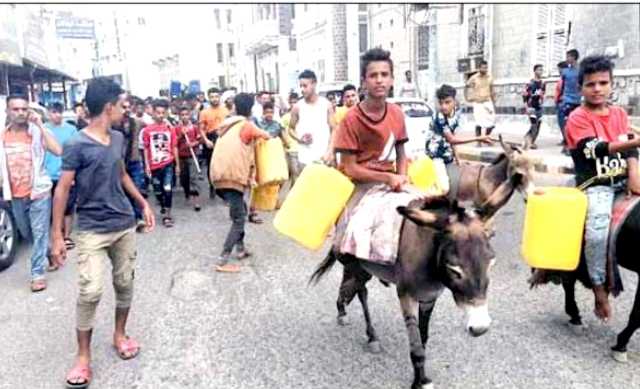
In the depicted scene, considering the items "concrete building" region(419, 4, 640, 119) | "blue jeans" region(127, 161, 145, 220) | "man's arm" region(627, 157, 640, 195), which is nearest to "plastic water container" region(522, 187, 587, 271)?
"man's arm" region(627, 157, 640, 195)

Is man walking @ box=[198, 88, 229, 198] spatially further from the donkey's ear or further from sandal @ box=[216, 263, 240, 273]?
the donkey's ear

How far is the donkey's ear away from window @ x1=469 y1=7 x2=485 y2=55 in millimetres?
15698

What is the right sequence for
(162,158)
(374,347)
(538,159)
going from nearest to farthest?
1. (374,347)
2. (162,158)
3. (538,159)

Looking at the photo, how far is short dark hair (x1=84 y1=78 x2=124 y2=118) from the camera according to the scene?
345cm

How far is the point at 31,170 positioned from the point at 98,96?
7.24ft

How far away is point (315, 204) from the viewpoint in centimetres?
348

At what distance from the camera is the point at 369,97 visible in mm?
3363

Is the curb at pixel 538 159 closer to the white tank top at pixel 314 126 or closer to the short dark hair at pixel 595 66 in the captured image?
the white tank top at pixel 314 126

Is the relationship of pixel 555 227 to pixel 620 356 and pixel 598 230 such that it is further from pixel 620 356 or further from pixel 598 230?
pixel 620 356

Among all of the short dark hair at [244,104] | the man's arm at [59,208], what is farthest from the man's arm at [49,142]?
the man's arm at [59,208]

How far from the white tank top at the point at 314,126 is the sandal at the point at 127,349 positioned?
3.57 metres

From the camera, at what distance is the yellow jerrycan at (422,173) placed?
4.03 m

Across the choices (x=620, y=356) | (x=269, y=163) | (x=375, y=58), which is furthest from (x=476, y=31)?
(x=620, y=356)

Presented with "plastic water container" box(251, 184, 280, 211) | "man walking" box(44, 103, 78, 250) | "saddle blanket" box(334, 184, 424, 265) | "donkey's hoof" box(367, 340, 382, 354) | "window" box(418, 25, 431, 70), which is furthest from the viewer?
"window" box(418, 25, 431, 70)
